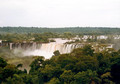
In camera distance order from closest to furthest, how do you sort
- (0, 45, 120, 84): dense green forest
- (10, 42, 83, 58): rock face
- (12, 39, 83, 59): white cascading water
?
1. (0, 45, 120, 84): dense green forest
2. (12, 39, 83, 59): white cascading water
3. (10, 42, 83, 58): rock face

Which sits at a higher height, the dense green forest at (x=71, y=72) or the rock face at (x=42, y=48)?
the dense green forest at (x=71, y=72)

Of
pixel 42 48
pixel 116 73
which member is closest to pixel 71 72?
pixel 116 73

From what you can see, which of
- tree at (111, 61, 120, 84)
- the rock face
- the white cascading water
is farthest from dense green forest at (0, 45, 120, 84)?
the rock face

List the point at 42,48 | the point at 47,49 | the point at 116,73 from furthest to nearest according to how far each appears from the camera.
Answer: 1. the point at 42,48
2. the point at 47,49
3. the point at 116,73

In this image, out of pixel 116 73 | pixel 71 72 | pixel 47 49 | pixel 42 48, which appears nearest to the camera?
pixel 116 73

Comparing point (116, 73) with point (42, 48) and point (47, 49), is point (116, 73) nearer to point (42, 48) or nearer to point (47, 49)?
point (47, 49)

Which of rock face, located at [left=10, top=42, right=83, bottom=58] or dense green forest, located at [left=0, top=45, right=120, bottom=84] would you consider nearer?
dense green forest, located at [left=0, top=45, right=120, bottom=84]

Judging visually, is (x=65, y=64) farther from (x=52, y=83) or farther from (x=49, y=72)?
(x=52, y=83)

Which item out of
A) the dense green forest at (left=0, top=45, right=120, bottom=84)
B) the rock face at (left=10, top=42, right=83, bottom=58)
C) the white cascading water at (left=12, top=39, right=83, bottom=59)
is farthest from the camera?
the rock face at (left=10, top=42, right=83, bottom=58)

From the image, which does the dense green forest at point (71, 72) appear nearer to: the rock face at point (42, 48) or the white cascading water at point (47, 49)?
the white cascading water at point (47, 49)

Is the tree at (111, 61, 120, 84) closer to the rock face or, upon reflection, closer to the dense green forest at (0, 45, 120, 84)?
the dense green forest at (0, 45, 120, 84)

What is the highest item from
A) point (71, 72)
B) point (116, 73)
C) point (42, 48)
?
point (116, 73)

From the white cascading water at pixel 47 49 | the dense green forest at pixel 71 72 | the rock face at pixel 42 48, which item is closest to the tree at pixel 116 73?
the dense green forest at pixel 71 72
